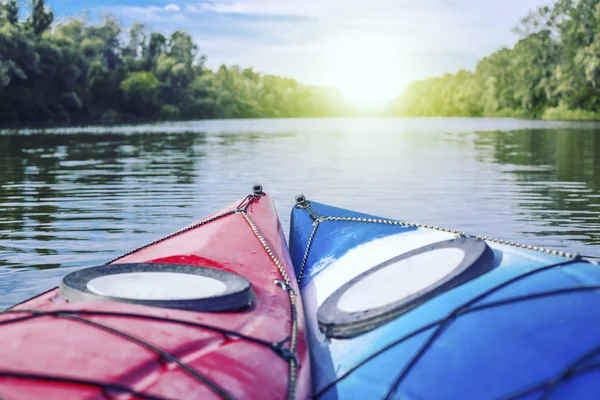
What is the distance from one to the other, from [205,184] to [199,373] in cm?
1076

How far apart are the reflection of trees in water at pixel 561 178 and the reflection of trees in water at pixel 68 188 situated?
583 centimetres

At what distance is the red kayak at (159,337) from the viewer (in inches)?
88.6

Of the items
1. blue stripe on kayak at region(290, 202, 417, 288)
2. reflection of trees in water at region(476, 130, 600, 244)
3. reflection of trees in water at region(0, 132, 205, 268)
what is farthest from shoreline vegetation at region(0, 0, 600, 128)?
blue stripe on kayak at region(290, 202, 417, 288)

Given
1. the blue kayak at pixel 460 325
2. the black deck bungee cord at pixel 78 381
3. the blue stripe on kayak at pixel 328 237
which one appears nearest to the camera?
the black deck bungee cord at pixel 78 381

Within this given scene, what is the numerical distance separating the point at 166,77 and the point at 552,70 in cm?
4602

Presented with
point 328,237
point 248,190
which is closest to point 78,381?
point 328,237

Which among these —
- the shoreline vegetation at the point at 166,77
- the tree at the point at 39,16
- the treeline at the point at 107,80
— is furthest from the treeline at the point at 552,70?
the tree at the point at 39,16

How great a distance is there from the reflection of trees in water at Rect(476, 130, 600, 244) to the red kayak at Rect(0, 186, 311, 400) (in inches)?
214

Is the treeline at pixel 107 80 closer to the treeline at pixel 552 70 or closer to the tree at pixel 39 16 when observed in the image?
the tree at pixel 39 16

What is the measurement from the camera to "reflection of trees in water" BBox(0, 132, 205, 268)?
778 cm

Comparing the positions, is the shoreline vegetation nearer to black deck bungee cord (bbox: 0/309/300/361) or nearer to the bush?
the bush

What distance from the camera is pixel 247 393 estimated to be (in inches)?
101

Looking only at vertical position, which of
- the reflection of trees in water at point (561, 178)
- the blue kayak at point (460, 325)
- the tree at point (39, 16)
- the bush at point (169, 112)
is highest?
the tree at point (39, 16)

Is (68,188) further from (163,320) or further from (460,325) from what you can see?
(460,325)
